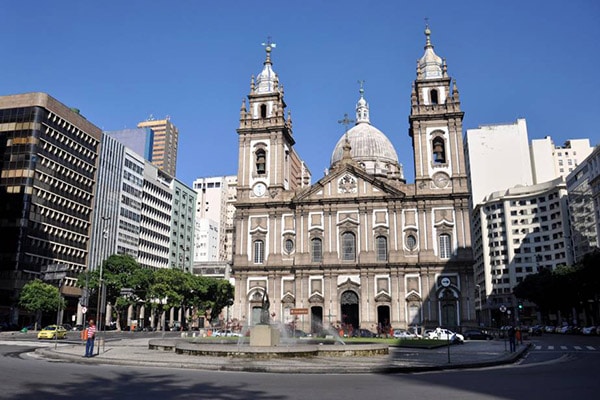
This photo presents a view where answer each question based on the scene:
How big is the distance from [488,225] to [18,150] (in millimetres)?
89104

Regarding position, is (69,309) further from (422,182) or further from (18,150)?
(422,182)

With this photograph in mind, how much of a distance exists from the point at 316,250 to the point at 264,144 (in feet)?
45.1

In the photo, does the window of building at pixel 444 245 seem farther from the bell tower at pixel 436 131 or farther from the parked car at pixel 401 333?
the parked car at pixel 401 333

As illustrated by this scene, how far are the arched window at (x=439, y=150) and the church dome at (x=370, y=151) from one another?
1645 centimetres

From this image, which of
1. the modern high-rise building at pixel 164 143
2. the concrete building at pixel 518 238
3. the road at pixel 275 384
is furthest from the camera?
the modern high-rise building at pixel 164 143

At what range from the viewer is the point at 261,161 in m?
62.5

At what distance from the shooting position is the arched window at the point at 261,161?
6225 centimetres

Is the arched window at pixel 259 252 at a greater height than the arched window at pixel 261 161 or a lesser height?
lesser

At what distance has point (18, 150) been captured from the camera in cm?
6825

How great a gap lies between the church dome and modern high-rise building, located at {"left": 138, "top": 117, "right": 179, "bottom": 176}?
107 m

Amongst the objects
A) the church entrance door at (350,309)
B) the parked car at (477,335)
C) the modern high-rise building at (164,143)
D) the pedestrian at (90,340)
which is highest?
the modern high-rise building at (164,143)

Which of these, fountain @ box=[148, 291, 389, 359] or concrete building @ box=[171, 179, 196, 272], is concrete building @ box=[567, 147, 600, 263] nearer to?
fountain @ box=[148, 291, 389, 359]

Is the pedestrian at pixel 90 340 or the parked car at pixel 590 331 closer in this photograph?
the pedestrian at pixel 90 340

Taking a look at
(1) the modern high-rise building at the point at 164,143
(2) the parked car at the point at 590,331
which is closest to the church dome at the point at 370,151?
(2) the parked car at the point at 590,331
